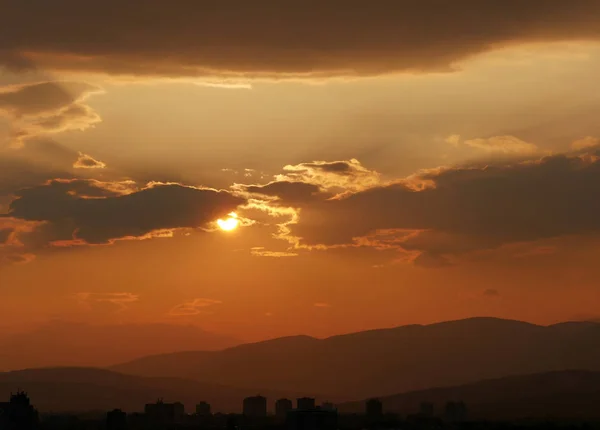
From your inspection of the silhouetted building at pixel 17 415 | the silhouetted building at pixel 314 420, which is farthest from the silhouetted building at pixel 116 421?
the silhouetted building at pixel 314 420

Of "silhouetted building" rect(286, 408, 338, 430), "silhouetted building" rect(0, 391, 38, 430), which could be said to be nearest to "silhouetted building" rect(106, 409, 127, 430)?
"silhouetted building" rect(0, 391, 38, 430)

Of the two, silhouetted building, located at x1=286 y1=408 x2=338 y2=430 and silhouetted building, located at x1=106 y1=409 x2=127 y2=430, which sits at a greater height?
silhouetted building, located at x1=106 y1=409 x2=127 y2=430

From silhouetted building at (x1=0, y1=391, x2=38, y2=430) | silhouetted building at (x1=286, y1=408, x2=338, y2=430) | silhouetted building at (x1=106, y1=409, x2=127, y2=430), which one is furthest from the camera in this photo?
silhouetted building at (x1=106, y1=409, x2=127, y2=430)

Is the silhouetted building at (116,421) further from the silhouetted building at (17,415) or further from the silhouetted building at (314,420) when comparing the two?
the silhouetted building at (314,420)

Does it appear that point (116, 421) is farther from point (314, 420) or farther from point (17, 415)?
point (314, 420)

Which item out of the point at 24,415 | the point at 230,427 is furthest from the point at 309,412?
the point at 24,415

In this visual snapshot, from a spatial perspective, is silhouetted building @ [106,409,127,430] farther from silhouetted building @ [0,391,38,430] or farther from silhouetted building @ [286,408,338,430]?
silhouetted building @ [286,408,338,430]

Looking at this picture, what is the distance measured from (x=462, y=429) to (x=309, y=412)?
49991 millimetres

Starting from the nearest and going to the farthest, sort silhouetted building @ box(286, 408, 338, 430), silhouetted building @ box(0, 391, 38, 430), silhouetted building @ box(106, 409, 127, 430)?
silhouetted building @ box(286, 408, 338, 430), silhouetted building @ box(0, 391, 38, 430), silhouetted building @ box(106, 409, 127, 430)

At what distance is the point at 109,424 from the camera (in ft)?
573

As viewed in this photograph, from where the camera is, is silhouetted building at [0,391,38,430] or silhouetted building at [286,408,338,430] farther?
silhouetted building at [0,391,38,430]

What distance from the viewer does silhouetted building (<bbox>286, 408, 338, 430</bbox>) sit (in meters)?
146

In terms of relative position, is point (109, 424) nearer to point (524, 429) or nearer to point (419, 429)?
point (419, 429)

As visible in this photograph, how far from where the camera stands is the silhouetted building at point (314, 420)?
146m
